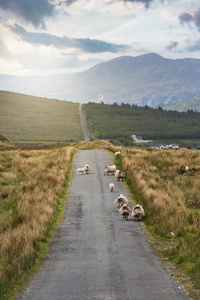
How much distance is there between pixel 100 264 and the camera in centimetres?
840

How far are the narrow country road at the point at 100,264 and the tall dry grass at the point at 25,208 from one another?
22.1 inches

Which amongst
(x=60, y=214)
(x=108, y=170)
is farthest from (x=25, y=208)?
(x=108, y=170)

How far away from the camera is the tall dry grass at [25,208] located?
849cm

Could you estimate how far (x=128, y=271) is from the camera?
26.0 ft

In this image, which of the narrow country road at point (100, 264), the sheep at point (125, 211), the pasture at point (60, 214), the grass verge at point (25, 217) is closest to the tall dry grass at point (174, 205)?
the pasture at point (60, 214)

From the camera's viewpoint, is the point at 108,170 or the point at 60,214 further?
the point at 108,170

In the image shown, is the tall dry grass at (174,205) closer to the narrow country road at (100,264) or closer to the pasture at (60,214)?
the pasture at (60,214)

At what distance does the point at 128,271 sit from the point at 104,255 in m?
1.30

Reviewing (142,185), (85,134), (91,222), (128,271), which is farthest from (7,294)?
(85,134)

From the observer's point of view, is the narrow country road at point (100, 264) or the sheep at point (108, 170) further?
the sheep at point (108, 170)

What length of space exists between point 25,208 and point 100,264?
6.73m

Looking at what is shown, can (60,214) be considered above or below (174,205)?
below

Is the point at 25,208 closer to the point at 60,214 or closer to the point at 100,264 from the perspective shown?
the point at 60,214

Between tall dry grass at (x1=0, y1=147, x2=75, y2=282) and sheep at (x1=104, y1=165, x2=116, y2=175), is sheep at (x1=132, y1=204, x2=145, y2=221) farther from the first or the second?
sheep at (x1=104, y1=165, x2=116, y2=175)
